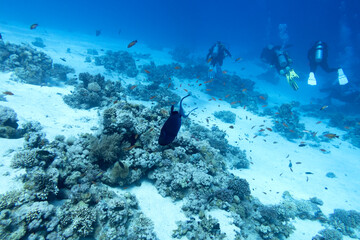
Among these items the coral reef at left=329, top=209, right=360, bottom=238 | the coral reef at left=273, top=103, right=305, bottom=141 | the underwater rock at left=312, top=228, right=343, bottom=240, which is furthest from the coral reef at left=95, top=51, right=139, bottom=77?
the coral reef at left=329, top=209, right=360, bottom=238

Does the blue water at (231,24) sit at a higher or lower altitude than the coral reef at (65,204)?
higher

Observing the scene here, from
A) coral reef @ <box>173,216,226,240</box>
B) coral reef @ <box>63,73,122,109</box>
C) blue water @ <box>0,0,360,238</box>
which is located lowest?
coral reef @ <box>173,216,226,240</box>

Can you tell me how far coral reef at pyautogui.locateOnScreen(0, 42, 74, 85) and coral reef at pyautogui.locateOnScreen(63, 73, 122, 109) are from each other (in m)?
2.79

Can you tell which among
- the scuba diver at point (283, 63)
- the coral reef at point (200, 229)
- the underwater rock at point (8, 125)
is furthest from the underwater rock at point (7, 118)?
the scuba diver at point (283, 63)

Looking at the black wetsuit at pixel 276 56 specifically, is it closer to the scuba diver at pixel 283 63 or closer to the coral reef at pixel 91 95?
the scuba diver at pixel 283 63

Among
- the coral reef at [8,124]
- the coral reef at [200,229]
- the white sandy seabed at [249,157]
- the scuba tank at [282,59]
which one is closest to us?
the coral reef at [200,229]

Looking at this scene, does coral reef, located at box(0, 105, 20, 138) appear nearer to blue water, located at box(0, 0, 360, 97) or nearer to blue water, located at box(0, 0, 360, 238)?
blue water, located at box(0, 0, 360, 238)

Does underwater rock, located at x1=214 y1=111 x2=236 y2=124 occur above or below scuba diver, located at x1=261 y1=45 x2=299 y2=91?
below

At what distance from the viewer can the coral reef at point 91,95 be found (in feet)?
26.9

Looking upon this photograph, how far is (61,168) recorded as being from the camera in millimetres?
3947

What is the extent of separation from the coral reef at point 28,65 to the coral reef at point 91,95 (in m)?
2.79

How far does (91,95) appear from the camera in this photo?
8258 millimetres

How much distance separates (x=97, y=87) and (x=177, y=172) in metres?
6.67

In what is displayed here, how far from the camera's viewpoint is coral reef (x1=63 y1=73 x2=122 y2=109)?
322 inches
